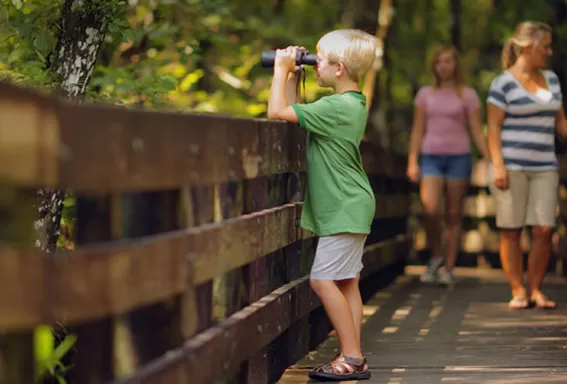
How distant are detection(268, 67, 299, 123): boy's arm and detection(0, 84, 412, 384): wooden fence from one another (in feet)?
0.24

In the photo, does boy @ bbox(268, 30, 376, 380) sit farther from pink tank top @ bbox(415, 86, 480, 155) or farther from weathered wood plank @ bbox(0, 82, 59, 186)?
pink tank top @ bbox(415, 86, 480, 155)

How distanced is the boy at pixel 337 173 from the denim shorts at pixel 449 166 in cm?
489

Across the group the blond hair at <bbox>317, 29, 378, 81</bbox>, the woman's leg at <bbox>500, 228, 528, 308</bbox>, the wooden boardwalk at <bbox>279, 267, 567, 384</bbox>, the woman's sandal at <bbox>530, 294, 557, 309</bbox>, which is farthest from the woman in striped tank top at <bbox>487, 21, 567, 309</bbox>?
the blond hair at <bbox>317, 29, 378, 81</bbox>

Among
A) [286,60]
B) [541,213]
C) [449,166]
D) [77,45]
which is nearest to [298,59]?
[286,60]

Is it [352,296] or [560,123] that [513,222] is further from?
[352,296]

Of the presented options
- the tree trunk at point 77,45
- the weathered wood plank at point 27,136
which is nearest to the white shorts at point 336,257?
the tree trunk at point 77,45

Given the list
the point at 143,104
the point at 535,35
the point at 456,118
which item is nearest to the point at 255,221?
the point at 143,104

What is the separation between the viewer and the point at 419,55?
74.6ft

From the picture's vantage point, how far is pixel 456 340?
6891 millimetres

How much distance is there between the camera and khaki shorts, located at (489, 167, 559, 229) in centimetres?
825

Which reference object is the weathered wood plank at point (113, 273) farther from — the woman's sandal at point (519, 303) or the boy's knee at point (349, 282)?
the woman's sandal at point (519, 303)

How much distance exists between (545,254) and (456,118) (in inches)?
78.7

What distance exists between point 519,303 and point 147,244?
18.6ft

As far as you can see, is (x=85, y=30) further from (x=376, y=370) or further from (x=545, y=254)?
(x=545, y=254)
